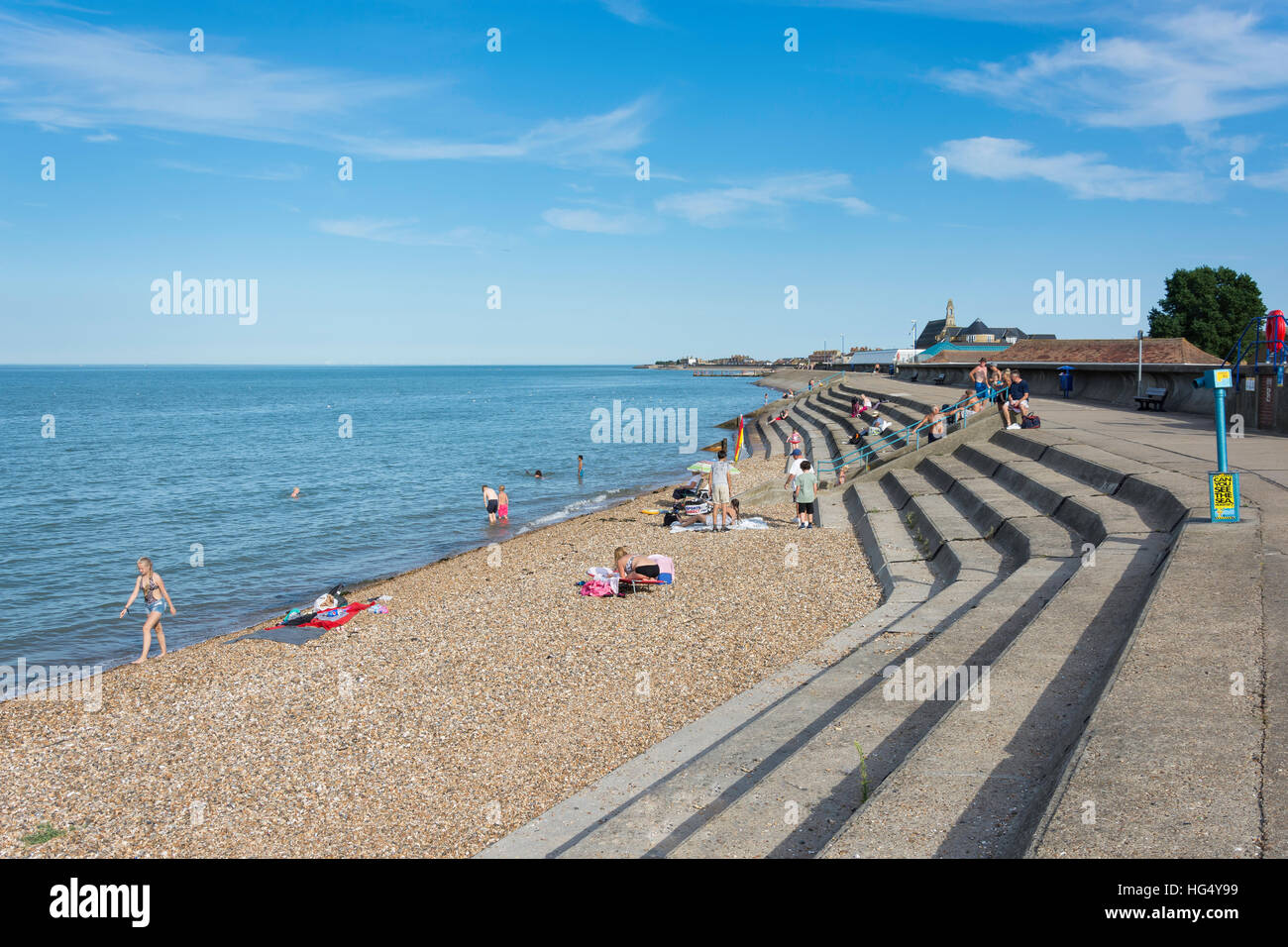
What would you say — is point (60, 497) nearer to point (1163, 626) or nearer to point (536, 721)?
point (536, 721)

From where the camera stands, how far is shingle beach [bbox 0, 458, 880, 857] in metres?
7.40

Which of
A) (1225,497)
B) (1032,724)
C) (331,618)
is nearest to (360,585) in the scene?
(331,618)

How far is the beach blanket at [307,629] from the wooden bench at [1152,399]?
902 inches

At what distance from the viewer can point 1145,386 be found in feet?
86.2

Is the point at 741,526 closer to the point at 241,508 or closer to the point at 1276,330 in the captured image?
the point at 1276,330

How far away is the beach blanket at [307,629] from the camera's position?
13617 mm

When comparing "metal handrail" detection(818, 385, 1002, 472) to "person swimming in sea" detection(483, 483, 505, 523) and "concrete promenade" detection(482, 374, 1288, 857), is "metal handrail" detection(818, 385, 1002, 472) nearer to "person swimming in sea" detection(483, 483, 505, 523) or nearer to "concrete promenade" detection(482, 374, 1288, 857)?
"concrete promenade" detection(482, 374, 1288, 857)

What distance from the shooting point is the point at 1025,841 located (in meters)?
4.52

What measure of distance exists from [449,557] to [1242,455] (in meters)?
17.0

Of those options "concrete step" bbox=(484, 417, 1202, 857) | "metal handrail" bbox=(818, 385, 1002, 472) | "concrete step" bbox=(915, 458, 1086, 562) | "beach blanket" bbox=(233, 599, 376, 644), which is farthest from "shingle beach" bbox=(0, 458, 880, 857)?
"metal handrail" bbox=(818, 385, 1002, 472)

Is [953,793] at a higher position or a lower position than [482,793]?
higher

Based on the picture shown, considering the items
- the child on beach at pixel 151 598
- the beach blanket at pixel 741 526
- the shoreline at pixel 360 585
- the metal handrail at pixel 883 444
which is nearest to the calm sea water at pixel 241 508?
the shoreline at pixel 360 585

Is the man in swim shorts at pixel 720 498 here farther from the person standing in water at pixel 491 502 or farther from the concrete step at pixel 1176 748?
the concrete step at pixel 1176 748
